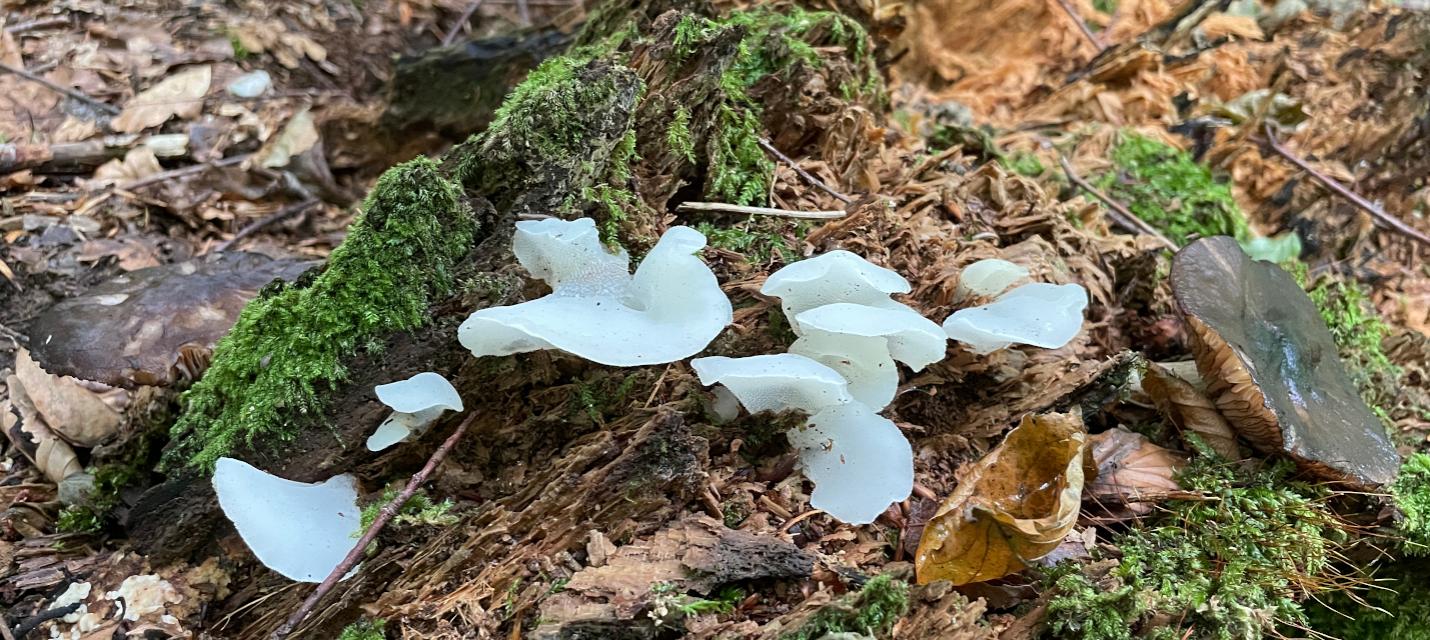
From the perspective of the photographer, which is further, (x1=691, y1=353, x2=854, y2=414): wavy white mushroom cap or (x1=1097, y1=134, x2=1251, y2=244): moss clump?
(x1=1097, y1=134, x2=1251, y2=244): moss clump

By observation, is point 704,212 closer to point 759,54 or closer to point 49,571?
point 759,54

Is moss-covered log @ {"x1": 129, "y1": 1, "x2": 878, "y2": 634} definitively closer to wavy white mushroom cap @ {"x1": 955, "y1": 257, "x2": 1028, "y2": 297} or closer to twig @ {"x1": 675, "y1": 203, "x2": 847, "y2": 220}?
twig @ {"x1": 675, "y1": 203, "x2": 847, "y2": 220}

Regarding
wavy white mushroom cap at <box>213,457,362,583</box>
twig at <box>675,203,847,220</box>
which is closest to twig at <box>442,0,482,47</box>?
twig at <box>675,203,847,220</box>

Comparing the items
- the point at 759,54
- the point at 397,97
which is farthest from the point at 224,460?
the point at 397,97

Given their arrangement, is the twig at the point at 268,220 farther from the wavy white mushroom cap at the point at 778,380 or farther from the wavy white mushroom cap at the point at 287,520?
the wavy white mushroom cap at the point at 778,380

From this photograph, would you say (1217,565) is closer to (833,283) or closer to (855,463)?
(855,463)

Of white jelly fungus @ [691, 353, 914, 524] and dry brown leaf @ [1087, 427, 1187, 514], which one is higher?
white jelly fungus @ [691, 353, 914, 524]

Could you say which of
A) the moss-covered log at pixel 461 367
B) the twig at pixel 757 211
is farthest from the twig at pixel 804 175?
the moss-covered log at pixel 461 367
